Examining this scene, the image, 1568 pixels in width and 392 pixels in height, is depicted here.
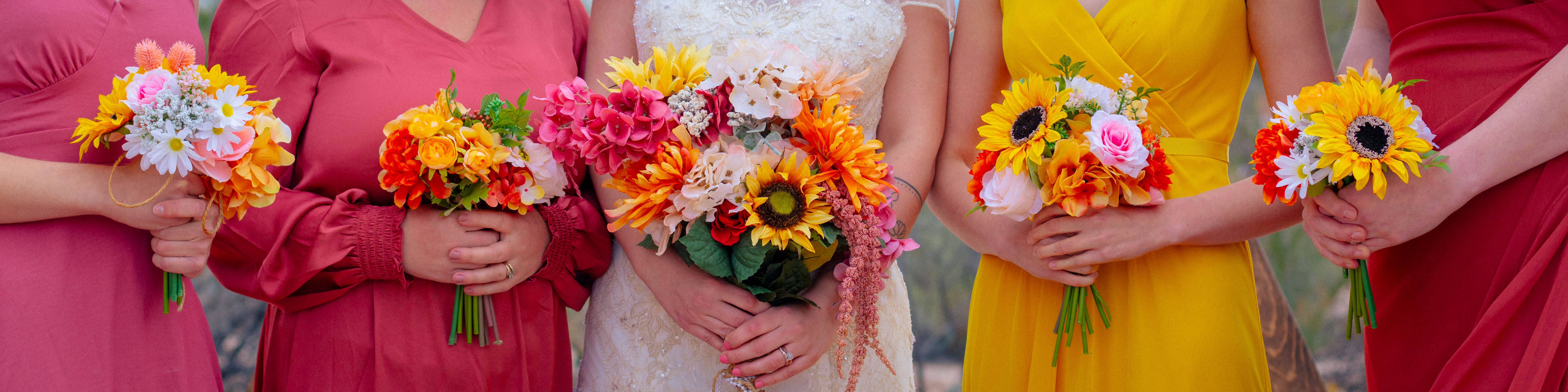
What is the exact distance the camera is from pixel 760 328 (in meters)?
2.11

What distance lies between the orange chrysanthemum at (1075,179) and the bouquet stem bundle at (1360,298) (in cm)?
60

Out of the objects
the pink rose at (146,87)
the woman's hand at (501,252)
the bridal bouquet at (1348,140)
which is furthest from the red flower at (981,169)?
the pink rose at (146,87)

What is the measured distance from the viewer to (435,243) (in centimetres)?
219

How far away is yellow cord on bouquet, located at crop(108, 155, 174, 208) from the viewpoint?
1896 millimetres

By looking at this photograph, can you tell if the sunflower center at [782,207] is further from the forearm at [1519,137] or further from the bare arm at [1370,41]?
the bare arm at [1370,41]

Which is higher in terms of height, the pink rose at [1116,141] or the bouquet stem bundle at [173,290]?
the pink rose at [1116,141]

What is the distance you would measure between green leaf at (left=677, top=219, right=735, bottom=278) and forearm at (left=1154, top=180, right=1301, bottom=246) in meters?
1.04

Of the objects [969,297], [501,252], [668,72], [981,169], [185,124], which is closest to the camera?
[185,124]

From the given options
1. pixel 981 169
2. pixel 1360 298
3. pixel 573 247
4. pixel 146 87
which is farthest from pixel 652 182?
pixel 1360 298

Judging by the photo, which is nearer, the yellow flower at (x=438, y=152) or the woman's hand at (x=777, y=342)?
the yellow flower at (x=438, y=152)

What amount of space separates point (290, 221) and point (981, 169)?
5.25ft

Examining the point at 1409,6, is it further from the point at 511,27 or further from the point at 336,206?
the point at 336,206

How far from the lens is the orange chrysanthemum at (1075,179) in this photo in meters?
1.99

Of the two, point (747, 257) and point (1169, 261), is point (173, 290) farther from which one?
point (1169, 261)
